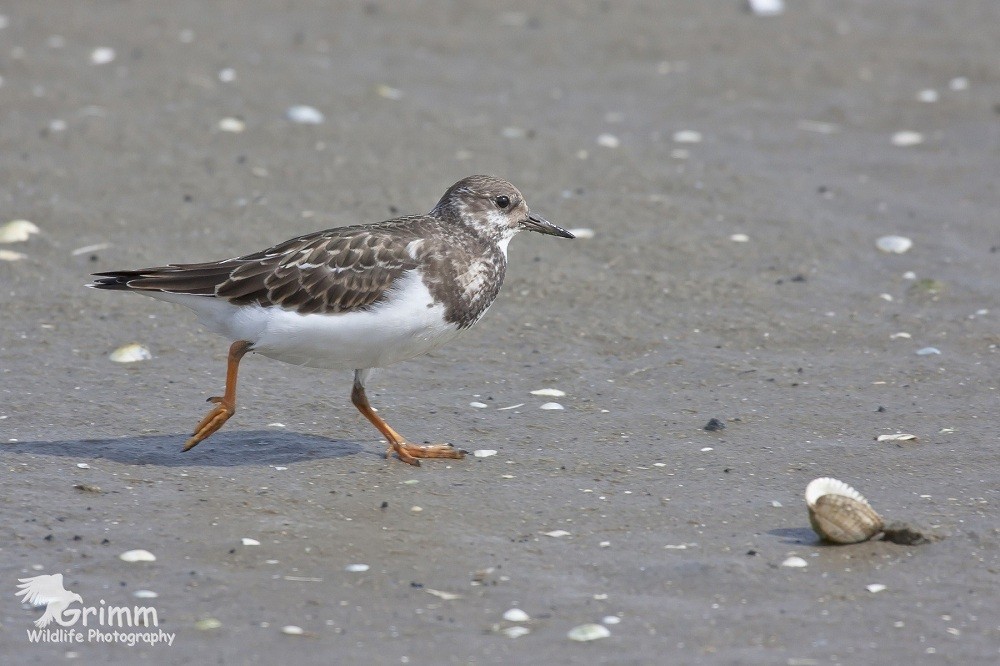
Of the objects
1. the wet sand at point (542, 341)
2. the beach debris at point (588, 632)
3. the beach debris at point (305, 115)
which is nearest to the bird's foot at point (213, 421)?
the wet sand at point (542, 341)

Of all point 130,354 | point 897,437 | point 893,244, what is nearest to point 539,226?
point 897,437

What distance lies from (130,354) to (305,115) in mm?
3381

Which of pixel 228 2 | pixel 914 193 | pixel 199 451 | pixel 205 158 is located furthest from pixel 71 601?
pixel 228 2

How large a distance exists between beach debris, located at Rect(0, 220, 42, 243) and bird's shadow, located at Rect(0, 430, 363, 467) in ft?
8.14

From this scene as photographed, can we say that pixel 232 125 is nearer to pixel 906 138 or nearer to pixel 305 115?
pixel 305 115

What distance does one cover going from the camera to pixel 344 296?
524cm

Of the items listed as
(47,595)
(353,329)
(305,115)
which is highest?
(305,115)

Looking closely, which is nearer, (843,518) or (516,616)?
(516,616)

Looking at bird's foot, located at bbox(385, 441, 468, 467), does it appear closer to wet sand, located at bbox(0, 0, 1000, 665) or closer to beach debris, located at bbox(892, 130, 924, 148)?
wet sand, located at bbox(0, 0, 1000, 665)

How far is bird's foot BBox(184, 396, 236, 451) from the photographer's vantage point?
5.25m

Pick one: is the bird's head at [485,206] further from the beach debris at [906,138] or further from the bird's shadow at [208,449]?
the beach debris at [906,138]

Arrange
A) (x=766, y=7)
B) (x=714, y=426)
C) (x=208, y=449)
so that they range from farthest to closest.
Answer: (x=766, y=7), (x=714, y=426), (x=208, y=449)

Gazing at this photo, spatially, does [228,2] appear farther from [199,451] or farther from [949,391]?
[949,391]

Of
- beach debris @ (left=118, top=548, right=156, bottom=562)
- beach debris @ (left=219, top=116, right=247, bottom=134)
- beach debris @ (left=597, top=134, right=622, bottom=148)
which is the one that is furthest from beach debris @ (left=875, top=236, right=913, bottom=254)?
beach debris @ (left=118, top=548, right=156, bottom=562)
